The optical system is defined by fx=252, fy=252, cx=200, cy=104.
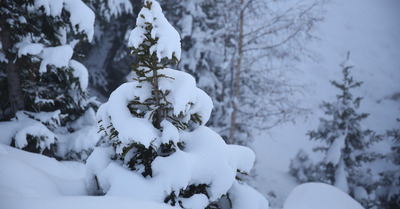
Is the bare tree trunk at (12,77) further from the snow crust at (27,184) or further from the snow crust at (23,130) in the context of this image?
the snow crust at (27,184)

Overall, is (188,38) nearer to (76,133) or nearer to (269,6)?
(269,6)

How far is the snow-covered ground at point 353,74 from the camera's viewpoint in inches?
772

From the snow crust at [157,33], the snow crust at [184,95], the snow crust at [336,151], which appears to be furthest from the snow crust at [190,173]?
the snow crust at [336,151]

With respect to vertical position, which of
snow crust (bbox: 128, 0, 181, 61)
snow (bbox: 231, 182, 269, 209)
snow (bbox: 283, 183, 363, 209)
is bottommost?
snow (bbox: 283, 183, 363, 209)

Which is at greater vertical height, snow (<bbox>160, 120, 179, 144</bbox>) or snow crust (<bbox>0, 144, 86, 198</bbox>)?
snow (<bbox>160, 120, 179, 144</bbox>)

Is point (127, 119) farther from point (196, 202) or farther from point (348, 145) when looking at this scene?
point (348, 145)

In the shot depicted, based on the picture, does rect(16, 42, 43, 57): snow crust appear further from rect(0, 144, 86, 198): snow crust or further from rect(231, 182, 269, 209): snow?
rect(231, 182, 269, 209): snow

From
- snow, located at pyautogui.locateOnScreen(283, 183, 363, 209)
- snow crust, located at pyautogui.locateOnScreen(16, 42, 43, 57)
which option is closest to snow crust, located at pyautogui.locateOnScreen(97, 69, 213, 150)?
snow, located at pyautogui.locateOnScreen(283, 183, 363, 209)

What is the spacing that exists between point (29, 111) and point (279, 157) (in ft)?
61.2

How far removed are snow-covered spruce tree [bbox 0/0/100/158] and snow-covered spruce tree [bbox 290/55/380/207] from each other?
982 centimetres

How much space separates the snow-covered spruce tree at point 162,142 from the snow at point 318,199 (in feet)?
4.35

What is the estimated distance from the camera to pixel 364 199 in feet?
33.6

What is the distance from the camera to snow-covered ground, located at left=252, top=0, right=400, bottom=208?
1961 cm

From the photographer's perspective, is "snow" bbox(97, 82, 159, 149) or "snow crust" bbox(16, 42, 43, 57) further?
"snow crust" bbox(16, 42, 43, 57)
